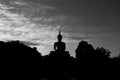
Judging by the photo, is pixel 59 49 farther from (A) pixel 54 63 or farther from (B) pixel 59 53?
(A) pixel 54 63

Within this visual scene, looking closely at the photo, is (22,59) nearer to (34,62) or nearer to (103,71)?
(34,62)

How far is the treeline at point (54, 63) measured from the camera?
165ft

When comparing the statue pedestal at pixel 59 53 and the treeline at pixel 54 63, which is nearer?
the treeline at pixel 54 63

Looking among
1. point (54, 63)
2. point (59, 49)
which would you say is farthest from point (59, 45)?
point (54, 63)

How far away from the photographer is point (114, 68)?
233ft

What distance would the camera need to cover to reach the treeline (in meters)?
50.3

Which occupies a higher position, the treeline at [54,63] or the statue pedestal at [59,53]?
the statue pedestal at [59,53]

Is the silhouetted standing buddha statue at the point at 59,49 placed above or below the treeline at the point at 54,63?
above

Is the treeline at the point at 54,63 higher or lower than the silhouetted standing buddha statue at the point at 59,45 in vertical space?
lower

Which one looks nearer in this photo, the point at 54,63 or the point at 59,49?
the point at 54,63

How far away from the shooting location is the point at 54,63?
3356 inches

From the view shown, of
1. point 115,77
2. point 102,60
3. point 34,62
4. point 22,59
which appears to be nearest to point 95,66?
point 102,60

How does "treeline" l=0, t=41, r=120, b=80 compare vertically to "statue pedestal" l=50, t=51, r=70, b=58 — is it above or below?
below

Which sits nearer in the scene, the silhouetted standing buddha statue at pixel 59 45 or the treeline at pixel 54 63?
the treeline at pixel 54 63
